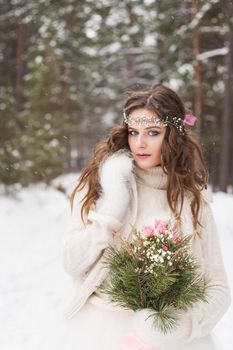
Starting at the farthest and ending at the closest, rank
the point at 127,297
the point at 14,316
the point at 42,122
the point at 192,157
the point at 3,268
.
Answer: the point at 42,122, the point at 3,268, the point at 14,316, the point at 192,157, the point at 127,297

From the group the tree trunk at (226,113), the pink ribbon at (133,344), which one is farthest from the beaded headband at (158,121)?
the tree trunk at (226,113)

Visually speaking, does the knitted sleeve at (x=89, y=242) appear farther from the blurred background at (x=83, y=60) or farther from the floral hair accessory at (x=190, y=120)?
the blurred background at (x=83, y=60)

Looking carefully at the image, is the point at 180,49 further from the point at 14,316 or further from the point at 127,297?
the point at 127,297

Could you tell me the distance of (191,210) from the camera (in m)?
2.60

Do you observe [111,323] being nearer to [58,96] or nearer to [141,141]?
[141,141]

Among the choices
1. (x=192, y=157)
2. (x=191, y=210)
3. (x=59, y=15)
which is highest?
(x=59, y=15)

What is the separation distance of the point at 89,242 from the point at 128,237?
20 cm

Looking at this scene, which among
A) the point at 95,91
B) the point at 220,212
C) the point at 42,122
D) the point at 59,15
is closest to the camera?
the point at 220,212

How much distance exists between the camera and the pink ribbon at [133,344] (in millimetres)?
1990

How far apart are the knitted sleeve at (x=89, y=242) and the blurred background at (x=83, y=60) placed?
8.92m

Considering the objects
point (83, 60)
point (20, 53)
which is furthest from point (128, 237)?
point (83, 60)

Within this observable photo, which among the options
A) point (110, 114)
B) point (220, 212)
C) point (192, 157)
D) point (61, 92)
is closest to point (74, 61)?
point (61, 92)

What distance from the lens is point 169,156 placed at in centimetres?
269

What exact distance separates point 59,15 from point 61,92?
2.65 m
